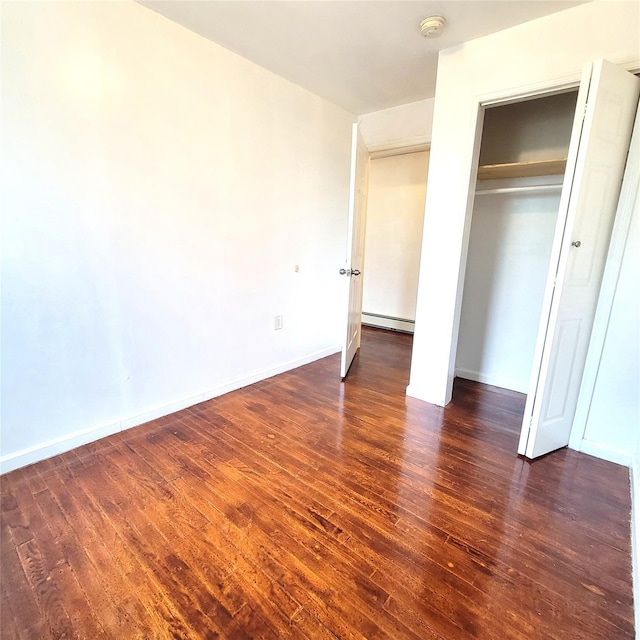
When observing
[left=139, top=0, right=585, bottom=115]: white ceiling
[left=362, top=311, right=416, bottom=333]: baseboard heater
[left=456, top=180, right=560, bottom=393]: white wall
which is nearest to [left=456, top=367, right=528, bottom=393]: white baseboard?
[left=456, top=180, right=560, bottom=393]: white wall

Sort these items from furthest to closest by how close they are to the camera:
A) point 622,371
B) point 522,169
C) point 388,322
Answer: point 388,322
point 522,169
point 622,371

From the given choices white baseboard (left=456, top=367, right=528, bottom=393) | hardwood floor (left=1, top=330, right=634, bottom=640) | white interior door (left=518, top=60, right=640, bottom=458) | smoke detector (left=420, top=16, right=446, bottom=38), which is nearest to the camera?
hardwood floor (left=1, top=330, right=634, bottom=640)

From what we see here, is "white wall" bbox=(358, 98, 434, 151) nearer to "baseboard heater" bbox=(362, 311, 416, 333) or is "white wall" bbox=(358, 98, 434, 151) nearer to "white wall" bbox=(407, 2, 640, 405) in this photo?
"white wall" bbox=(407, 2, 640, 405)

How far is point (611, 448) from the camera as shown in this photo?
2061 millimetres

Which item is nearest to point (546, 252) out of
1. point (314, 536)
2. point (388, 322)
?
point (388, 322)

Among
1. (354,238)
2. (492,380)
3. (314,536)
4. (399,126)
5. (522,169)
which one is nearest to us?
(314,536)

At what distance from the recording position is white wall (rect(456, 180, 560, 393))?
8.98 feet

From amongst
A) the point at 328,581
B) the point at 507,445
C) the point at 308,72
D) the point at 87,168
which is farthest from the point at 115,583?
the point at 308,72

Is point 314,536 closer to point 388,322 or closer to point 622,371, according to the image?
point 622,371

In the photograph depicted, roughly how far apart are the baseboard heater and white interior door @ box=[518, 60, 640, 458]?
8.93ft

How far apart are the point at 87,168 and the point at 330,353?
2.69m

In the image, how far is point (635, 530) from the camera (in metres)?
1.48

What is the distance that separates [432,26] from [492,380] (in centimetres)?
266

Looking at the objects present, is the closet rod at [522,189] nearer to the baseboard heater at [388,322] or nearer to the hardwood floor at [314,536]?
the hardwood floor at [314,536]
